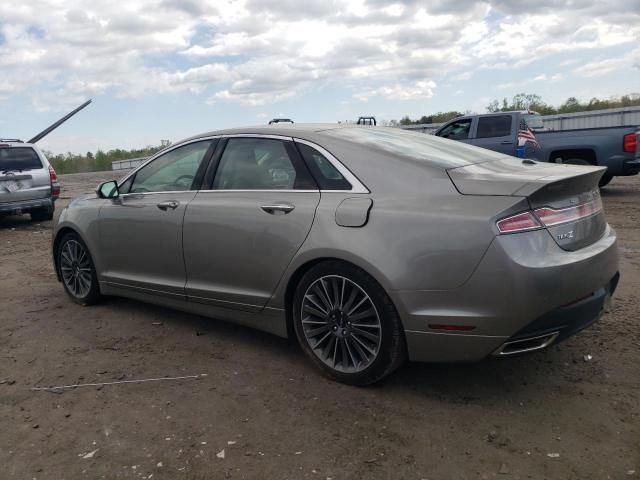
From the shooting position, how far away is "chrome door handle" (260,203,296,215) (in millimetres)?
3732

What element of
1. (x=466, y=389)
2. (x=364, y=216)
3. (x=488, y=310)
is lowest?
(x=466, y=389)

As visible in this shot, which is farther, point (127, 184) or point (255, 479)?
point (127, 184)

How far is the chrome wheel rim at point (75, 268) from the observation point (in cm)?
538

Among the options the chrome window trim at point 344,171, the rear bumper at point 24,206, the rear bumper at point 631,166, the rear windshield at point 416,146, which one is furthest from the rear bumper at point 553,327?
the rear bumper at point 24,206

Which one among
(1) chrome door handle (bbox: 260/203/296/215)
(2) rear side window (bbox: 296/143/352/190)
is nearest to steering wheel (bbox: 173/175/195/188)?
(1) chrome door handle (bbox: 260/203/296/215)

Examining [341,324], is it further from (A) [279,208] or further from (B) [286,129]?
(B) [286,129]

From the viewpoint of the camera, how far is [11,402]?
359cm

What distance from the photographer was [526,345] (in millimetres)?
3098

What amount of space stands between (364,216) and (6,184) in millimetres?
9417

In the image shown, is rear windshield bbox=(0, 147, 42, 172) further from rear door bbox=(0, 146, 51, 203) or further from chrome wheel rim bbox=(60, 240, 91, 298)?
chrome wheel rim bbox=(60, 240, 91, 298)

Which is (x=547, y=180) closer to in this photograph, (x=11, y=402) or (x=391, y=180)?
(x=391, y=180)

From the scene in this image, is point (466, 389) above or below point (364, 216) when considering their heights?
below

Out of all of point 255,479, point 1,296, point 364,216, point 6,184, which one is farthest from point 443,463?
point 6,184

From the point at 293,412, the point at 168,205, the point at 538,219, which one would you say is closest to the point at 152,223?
the point at 168,205
